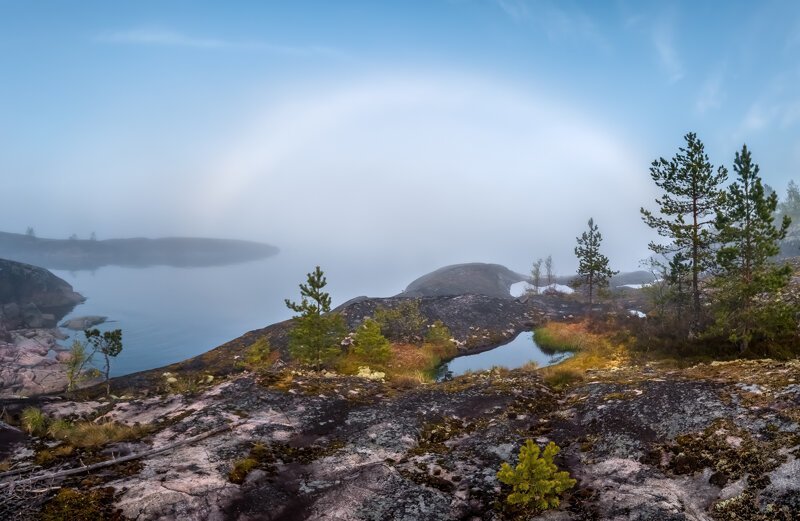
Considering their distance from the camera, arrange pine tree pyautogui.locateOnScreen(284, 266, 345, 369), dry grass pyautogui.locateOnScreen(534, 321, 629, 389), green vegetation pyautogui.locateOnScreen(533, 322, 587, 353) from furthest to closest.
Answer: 1. green vegetation pyautogui.locateOnScreen(533, 322, 587, 353)
2. pine tree pyautogui.locateOnScreen(284, 266, 345, 369)
3. dry grass pyautogui.locateOnScreen(534, 321, 629, 389)

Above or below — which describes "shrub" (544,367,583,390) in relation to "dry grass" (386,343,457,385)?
above

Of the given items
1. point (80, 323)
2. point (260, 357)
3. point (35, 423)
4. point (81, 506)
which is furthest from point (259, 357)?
point (80, 323)

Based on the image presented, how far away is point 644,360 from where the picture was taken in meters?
29.2

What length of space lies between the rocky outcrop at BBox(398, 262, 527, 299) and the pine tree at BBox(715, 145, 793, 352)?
7751 centimetres

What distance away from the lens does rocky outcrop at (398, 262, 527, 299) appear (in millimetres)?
114250

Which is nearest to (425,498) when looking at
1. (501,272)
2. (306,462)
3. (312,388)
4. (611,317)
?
(306,462)

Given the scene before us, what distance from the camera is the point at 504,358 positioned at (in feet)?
145

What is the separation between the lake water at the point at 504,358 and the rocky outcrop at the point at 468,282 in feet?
174

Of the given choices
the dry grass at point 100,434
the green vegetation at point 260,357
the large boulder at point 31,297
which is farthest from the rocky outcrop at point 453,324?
the large boulder at point 31,297

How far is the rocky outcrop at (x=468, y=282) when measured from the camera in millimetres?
114250

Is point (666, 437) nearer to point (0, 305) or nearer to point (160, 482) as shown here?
point (160, 482)

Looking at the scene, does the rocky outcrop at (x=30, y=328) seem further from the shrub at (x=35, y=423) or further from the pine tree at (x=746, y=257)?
the pine tree at (x=746, y=257)

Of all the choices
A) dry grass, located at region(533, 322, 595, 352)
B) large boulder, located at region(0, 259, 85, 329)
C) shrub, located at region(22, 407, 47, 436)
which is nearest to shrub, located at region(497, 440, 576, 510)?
shrub, located at region(22, 407, 47, 436)

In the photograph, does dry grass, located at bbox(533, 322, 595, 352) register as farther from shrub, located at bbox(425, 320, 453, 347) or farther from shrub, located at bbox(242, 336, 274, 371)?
shrub, located at bbox(242, 336, 274, 371)
